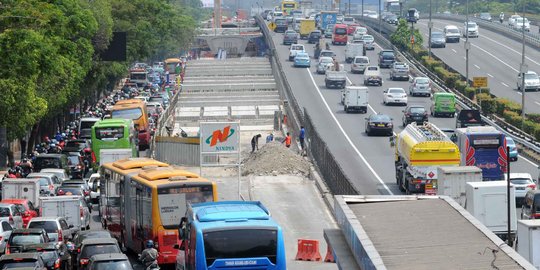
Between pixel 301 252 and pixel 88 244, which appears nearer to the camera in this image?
pixel 88 244

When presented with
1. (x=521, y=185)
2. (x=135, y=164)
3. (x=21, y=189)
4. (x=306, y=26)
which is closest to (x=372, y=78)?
(x=306, y=26)

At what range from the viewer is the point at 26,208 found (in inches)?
1902

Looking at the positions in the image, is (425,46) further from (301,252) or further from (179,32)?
(301,252)

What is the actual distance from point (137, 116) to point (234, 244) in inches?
1845

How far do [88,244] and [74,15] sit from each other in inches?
A: 1482

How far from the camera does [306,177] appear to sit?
61.0 metres

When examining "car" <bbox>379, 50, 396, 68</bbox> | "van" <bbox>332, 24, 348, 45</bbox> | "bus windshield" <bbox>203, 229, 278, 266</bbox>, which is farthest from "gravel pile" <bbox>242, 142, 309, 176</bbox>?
"van" <bbox>332, 24, 348, 45</bbox>

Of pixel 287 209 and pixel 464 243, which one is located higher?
pixel 464 243

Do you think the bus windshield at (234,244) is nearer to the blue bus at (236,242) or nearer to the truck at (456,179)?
the blue bus at (236,242)

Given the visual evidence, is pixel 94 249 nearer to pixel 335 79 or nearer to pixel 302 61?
pixel 335 79

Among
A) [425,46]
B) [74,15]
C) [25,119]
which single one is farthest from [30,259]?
[425,46]

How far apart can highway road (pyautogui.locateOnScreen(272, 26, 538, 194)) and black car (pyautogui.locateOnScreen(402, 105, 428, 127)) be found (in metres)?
0.86

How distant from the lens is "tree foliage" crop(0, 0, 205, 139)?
47.9 metres

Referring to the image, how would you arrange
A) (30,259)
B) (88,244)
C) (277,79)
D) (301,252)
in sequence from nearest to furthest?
(30,259), (88,244), (301,252), (277,79)
